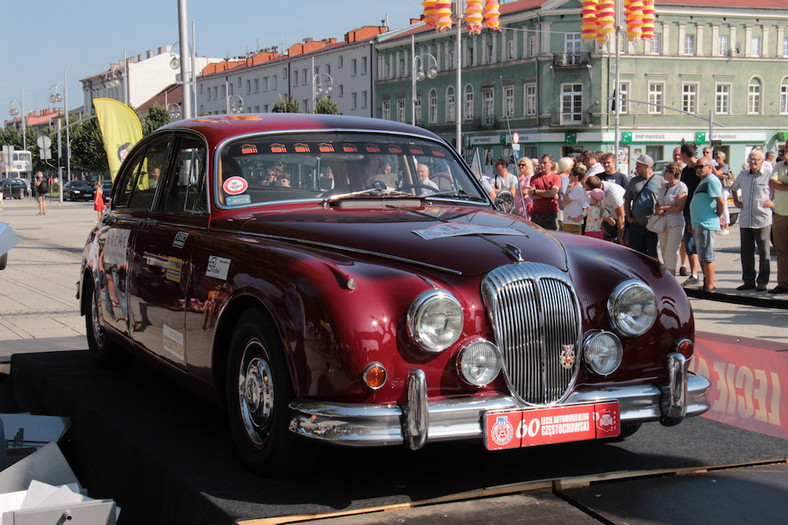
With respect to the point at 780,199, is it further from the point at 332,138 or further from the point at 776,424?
the point at 332,138

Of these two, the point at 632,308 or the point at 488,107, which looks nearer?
the point at 632,308

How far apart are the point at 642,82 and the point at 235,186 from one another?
6753cm

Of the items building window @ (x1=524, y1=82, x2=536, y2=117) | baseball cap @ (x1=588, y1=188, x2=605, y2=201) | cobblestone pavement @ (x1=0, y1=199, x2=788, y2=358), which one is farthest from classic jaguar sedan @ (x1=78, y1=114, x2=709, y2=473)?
building window @ (x1=524, y1=82, x2=536, y2=117)

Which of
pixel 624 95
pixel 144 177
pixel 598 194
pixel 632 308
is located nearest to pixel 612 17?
pixel 598 194

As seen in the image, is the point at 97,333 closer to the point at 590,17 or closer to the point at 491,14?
the point at 491,14

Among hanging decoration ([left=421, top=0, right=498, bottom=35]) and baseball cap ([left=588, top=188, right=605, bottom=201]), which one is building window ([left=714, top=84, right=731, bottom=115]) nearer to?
hanging decoration ([left=421, top=0, right=498, bottom=35])

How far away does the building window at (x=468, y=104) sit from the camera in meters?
76.1

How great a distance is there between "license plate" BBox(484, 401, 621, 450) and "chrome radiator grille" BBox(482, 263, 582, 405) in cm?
8

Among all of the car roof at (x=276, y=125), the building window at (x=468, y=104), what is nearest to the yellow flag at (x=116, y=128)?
the car roof at (x=276, y=125)

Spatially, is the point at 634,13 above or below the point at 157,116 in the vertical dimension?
below

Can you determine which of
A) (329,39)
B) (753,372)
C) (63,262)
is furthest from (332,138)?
(329,39)

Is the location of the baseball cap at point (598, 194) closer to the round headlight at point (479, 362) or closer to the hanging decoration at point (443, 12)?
the round headlight at point (479, 362)

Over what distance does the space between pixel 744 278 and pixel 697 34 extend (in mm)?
62129

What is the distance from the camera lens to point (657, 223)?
13.2 m
